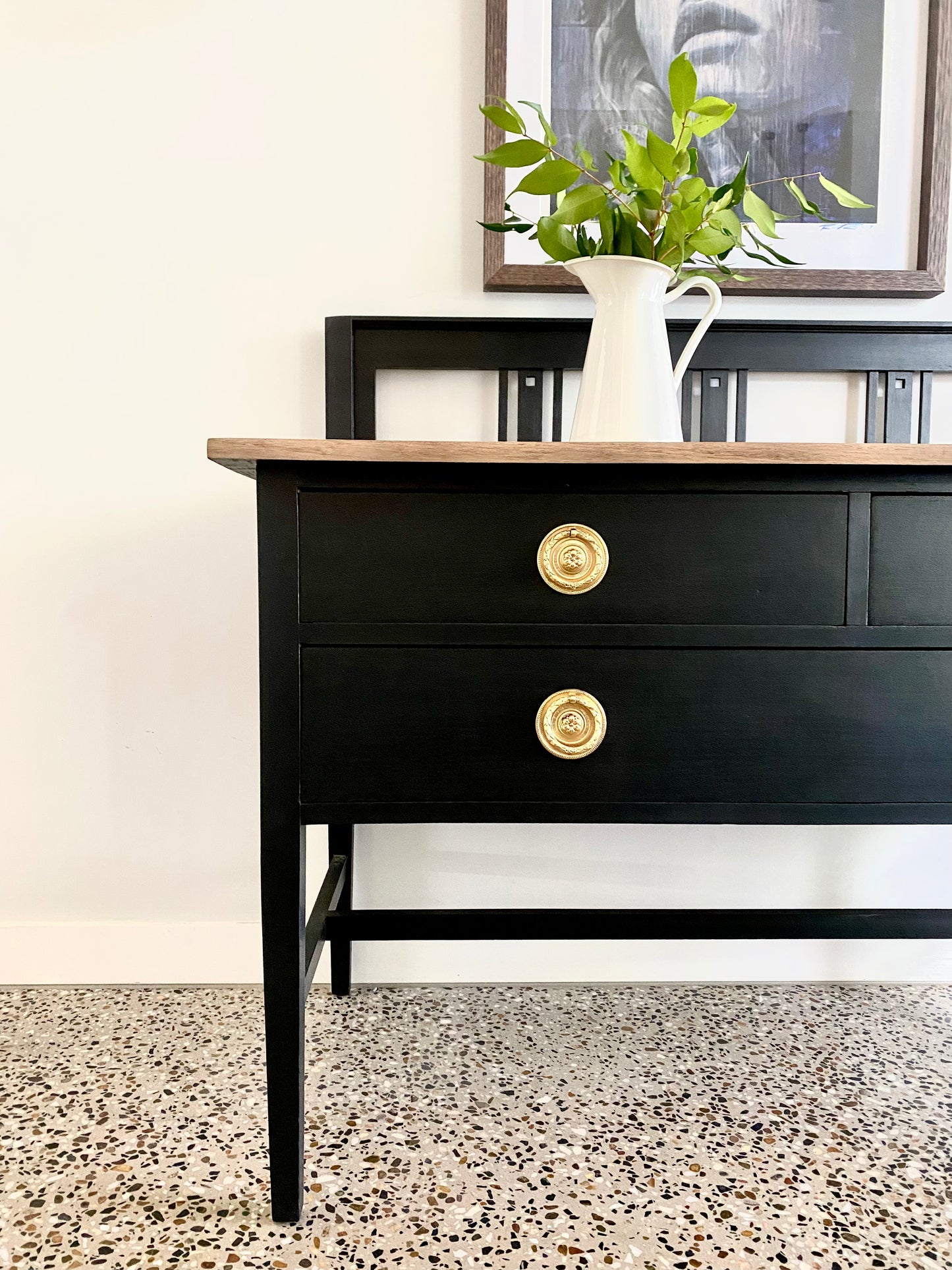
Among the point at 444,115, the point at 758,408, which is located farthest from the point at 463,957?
the point at 444,115

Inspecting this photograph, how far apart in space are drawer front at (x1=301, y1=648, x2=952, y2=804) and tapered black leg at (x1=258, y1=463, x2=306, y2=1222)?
2 cm

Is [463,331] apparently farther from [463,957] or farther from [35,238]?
[463,957]

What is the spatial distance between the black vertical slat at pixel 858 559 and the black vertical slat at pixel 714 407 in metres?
0.44

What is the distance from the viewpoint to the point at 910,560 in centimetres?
71

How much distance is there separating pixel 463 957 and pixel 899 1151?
1.94 ft

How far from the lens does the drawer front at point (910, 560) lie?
0.71 meters

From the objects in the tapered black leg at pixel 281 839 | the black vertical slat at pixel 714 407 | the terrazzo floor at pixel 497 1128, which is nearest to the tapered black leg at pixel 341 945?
the terrazzo floor at pixel 497 1128

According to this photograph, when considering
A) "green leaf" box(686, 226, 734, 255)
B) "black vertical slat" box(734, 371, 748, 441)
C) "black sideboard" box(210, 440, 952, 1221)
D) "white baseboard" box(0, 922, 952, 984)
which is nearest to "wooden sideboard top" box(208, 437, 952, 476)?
"black sideboard" box(210, 440, 952, 1221)

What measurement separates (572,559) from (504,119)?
50 centimetres

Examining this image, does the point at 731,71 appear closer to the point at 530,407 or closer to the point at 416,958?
the point at 530,407

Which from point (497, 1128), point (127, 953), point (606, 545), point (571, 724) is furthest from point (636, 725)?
point (127, 953)

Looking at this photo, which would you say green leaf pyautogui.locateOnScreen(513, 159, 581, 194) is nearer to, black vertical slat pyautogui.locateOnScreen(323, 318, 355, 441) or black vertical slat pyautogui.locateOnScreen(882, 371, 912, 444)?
black vertical slat pyautogui.locateOnScreen(323, 318, 355, 441)

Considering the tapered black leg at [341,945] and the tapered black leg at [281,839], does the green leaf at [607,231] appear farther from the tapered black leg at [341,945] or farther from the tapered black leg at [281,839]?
the tapered black leg at [341,945]

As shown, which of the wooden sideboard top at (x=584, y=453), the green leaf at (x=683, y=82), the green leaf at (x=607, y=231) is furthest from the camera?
the green leaf at (x=607, y=231)
